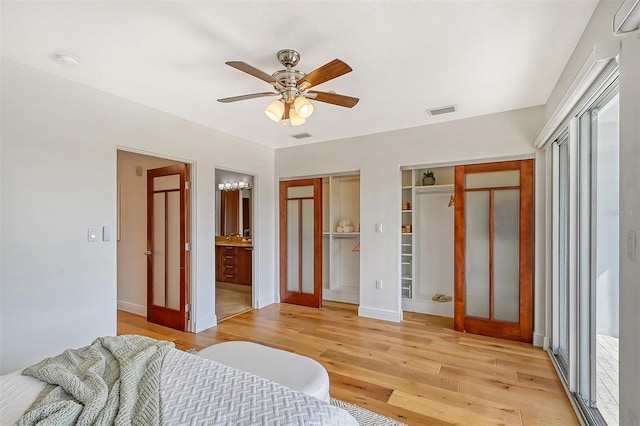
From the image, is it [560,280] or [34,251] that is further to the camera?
[560,280]

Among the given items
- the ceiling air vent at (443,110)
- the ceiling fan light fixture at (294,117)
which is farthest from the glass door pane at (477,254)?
the ceiling fan light fixture at (294,117)

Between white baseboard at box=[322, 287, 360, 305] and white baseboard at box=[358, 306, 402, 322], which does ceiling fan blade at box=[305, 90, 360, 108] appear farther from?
white baseboard at box=[322, 287, 360, 305]

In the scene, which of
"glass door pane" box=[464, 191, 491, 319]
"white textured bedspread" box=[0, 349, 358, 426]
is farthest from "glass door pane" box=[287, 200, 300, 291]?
"white textured bedspread" box=[0, 349, 358, 426]

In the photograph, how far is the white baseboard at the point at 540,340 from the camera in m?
3.07

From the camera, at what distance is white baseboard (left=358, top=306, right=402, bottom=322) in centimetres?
397

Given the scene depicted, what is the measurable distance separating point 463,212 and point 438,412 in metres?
2.26

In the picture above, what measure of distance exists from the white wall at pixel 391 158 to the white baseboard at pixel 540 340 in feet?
4.87

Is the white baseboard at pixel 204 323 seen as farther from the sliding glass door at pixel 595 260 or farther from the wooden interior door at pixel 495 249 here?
the sliding glass door at pixel 595 260

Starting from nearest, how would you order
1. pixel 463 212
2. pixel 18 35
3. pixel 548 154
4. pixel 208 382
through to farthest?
pixel 208 382, pixel 18 35, pixel 548 154, pixel 463 212

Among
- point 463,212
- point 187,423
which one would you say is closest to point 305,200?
point 463,212

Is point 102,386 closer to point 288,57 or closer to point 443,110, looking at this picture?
point 288,57

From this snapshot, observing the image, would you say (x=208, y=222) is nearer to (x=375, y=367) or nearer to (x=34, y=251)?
(x=34, y=251)

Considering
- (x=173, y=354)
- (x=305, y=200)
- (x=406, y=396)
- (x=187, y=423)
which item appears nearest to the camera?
(x=187, y=423)

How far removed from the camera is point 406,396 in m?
2.29
